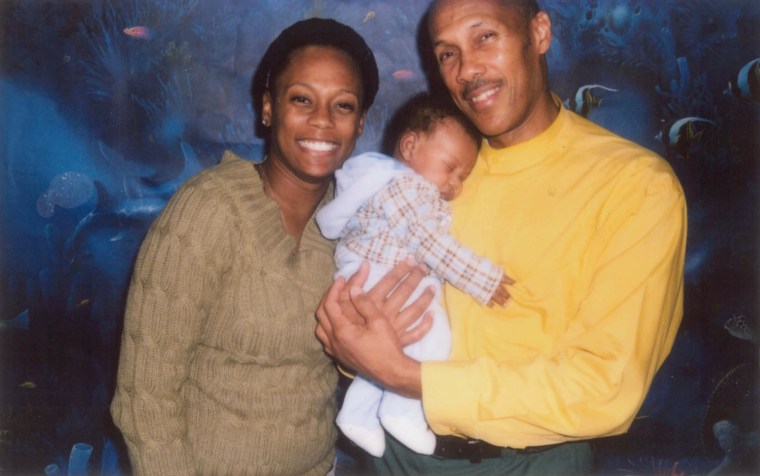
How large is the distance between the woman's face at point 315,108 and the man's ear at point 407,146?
0.69ft

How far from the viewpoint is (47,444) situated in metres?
3.23

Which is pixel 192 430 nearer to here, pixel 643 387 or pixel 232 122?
pixel 643 387

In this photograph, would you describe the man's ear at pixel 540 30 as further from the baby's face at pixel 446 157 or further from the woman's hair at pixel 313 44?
the woman's hair at pixel 313 44

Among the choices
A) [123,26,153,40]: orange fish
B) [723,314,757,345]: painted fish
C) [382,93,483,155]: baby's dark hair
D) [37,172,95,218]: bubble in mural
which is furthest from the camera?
[723,314,757,345]: painted fish

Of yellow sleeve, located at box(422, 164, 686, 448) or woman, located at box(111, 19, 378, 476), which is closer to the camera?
yellow sleeve, located at box(422, 164, 686, 448)

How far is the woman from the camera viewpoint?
64.4 inches

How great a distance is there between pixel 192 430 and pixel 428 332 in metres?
0.89

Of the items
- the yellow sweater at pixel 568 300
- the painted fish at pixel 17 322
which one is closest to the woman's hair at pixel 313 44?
the yellow sweater at pixel 568 300

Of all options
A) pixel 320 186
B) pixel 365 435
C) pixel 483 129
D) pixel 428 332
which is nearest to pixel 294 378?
pixel 365 435

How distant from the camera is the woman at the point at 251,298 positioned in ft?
5.37

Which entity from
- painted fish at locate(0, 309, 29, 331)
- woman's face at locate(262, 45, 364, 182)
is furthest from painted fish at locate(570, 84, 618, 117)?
painted fish at locate(0, 309, 29, 331)

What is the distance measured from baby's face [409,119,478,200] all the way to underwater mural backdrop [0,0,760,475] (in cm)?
120

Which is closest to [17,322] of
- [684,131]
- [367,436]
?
[367,436]

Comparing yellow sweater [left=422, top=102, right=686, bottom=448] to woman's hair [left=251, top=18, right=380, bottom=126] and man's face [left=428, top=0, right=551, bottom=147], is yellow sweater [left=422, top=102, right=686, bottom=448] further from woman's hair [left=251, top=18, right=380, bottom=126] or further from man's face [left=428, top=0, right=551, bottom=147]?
woman's hair [left=251, top=18, right=380, bottom=126]
